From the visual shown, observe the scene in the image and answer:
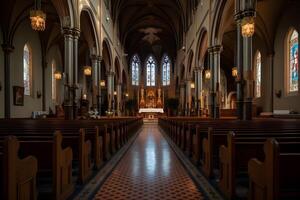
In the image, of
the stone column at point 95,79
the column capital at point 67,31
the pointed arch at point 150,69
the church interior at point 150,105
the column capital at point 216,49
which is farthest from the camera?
the pointed arch at point 150,69

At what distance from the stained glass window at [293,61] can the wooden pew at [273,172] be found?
1594 centimetres

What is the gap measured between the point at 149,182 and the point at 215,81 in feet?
39.7

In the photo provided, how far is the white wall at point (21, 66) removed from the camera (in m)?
17.7

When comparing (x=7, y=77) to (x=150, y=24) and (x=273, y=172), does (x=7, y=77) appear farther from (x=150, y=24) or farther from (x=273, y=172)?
(x=150, y=24)

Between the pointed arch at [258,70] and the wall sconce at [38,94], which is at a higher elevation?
the pointed arch at [258,70]

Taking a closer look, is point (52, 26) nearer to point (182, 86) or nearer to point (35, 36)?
point (35, 36)

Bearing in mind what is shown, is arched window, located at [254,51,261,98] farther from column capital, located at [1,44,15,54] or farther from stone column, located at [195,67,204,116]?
column capital, located at [1,44,15,54]

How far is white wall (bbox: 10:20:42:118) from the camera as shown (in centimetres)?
1766

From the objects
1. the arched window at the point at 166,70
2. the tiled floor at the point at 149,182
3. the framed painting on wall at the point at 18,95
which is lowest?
the tiled floor at the point at 149,182

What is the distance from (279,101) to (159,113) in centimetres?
1855

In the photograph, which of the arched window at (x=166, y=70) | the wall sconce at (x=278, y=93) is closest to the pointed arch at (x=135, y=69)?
the arched window at (x=166, y=70)

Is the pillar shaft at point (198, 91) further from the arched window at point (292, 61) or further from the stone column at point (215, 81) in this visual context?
the arched window at point (292, 61)

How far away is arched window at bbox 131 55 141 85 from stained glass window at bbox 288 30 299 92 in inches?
Answer: 1092

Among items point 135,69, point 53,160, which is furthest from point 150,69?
point 53,160
